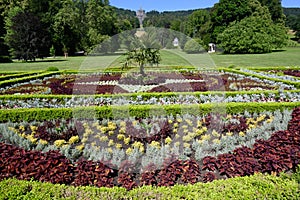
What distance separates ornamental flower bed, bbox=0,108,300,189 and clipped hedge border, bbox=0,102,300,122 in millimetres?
2177

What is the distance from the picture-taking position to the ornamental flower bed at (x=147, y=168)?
4.12 meters

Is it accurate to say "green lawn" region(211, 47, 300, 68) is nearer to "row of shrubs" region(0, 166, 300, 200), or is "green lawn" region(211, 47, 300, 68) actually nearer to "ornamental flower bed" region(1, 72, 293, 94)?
"ornamental flower bed" region(1, 72, 293, 94)

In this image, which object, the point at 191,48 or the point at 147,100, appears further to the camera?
the point at 191,48

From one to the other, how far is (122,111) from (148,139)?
1.41 metres

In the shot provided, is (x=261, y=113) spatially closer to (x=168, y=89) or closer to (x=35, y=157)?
(x=168, y=89)

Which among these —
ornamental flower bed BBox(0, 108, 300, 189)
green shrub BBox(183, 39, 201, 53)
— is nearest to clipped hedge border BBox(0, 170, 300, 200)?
ornamental flower bed BBox(0, 108, 300, 189)

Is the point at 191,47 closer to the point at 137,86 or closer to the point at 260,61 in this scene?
the point at 260,61

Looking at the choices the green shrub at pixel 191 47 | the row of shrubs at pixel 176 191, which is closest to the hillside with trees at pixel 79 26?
the green shrub at pixel 191 47

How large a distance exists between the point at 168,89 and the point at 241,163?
6342mm

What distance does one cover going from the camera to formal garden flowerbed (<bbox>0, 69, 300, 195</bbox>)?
4.27 m

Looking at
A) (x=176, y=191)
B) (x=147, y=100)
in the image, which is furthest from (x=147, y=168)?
(x=147, y=100)

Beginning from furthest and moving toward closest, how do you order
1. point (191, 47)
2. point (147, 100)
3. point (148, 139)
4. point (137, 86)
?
point (191, 47)
point (137, 86)
point (147, 100)
point (148, 139)

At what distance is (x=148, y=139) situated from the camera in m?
5.79

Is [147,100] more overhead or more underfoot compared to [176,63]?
more underfoot
